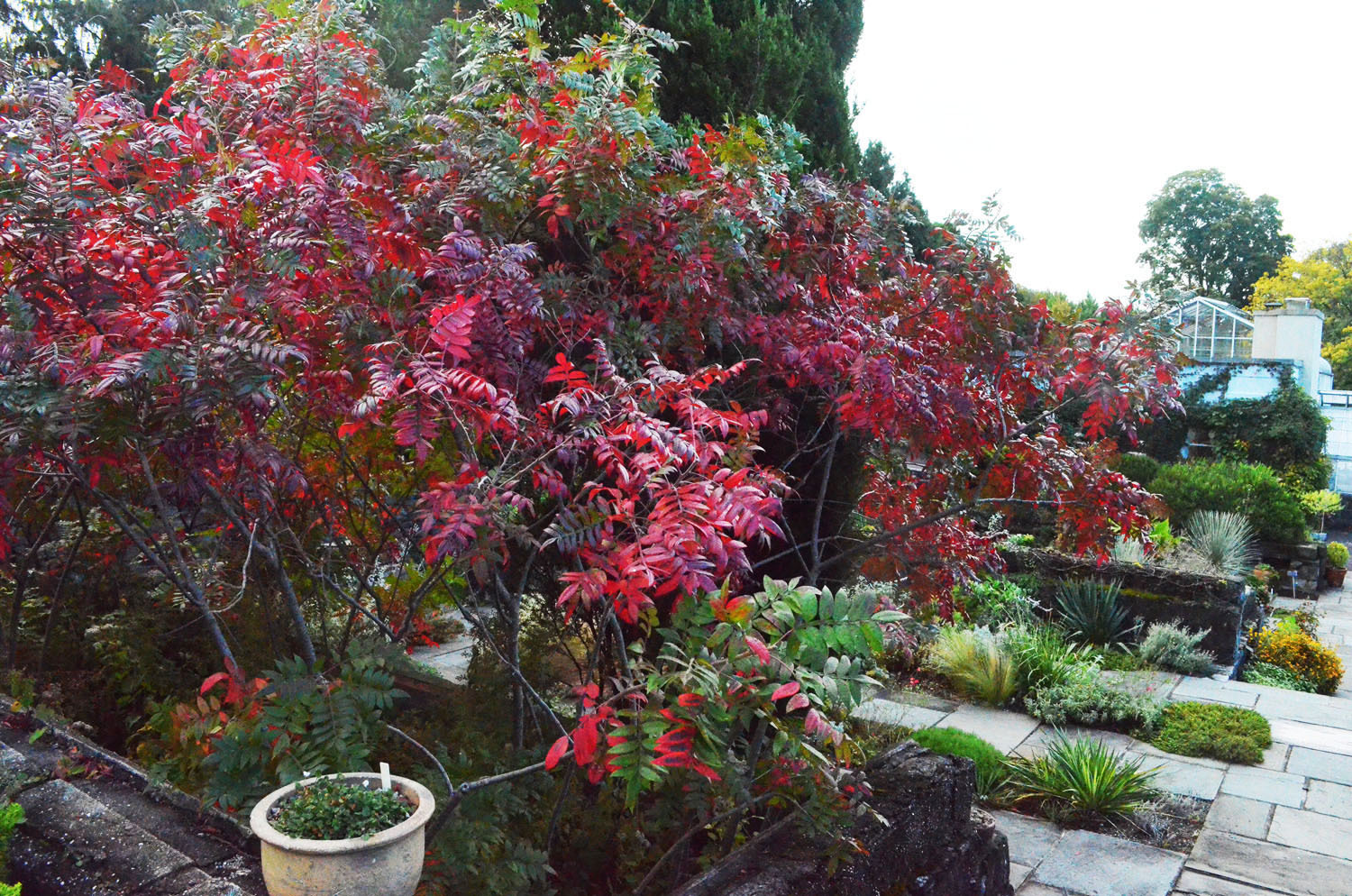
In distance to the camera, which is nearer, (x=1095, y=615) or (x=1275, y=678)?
(x=1275, y=678)

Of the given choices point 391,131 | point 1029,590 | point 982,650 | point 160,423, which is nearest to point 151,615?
point 160,423

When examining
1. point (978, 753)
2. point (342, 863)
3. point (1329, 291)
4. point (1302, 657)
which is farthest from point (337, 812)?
point (1329, 291)

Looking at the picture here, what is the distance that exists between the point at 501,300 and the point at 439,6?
4.36 metres

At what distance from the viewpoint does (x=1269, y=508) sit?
11945 mm

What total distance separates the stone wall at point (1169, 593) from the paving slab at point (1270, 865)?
3.94 m

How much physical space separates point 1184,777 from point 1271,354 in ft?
51.8

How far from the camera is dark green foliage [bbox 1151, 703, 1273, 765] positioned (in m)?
5.27

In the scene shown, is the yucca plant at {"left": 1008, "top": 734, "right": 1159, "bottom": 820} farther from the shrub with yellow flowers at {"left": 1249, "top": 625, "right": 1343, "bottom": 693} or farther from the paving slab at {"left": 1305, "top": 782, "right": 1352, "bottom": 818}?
the shrub with yellow flowers at {"left": 1249, "top": 625, "right": 1343, "bottom": 693}

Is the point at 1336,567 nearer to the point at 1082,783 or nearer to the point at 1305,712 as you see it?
the point at 1305,712

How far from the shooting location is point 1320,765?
5230 mm

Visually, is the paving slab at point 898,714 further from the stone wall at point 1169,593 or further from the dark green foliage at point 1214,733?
Result: the stone wall at point 1169,593

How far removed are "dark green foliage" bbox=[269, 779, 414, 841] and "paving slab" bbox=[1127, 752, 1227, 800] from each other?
13.2 feet

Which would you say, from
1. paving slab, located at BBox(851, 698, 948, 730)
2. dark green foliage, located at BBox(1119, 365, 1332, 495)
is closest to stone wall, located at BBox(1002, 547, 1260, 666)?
paving slab, located at BBox(851, 698, 948, 730)

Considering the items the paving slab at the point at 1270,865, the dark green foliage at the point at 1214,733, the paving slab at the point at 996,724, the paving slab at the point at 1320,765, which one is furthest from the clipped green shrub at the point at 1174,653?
the paving slab at the point at 1270,865
